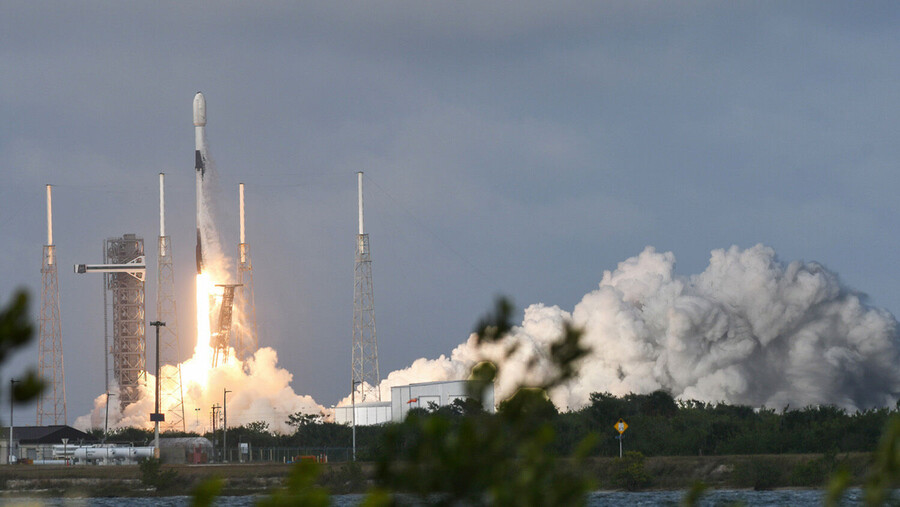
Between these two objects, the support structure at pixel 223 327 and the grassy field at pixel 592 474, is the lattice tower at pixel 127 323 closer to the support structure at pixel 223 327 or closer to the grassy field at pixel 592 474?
the support structure at pixel 223 327

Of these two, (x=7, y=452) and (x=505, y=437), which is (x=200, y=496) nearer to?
(x=505, y=437)

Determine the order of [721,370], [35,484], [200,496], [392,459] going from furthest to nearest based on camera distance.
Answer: [721,370] < [35,484] < [392,459] < [200,496]

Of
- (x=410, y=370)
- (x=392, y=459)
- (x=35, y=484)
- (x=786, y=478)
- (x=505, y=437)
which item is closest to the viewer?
(x=392, y=459)

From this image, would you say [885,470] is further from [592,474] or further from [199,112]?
[199,112]

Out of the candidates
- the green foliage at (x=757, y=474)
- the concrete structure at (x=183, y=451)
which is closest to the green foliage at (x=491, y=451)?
the green foliage at (x=757, y=474)

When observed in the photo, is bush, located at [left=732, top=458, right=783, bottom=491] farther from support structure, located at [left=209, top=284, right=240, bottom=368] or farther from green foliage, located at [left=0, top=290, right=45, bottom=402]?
green foliage, located at [left=0, top=290, right=45, bottom=402]

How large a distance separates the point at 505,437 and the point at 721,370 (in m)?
90.8

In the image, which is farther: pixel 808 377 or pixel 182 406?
pixel 808 377

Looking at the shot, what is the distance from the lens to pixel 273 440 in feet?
277

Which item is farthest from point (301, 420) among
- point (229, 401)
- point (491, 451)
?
point (491, 451)

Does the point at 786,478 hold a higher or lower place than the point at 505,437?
lower

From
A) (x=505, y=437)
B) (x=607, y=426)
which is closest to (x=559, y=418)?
(x=607, y=426)

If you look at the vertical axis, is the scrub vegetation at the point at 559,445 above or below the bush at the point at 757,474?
above

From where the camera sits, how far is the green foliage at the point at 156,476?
198 feet
